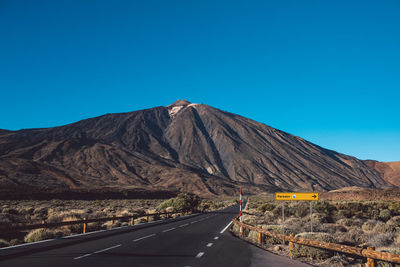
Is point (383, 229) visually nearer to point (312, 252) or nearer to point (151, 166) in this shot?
point (312, 252)

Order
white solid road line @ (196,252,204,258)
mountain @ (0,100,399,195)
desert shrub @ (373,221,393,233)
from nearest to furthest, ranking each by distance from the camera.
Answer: white solid road line @ (196,252,204,258), desert shrub @ (373,221,393,233), mountain @ (0,100,399,195)

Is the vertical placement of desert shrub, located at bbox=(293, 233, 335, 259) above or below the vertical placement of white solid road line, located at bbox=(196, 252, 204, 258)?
above

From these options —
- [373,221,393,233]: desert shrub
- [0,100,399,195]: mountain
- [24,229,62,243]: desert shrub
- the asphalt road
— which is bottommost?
[24,229,62,243]: desert shrub

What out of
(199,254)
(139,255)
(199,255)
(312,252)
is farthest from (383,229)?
(139,255)

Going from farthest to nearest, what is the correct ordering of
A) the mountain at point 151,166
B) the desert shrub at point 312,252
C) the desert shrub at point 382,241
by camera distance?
1. the mountain at point 151,166
2. the desert shrub at point 382,241
3. the desert shrub at point 312,252

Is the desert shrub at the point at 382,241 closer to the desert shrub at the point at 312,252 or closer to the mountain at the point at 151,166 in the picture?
the desert shrub at the point at 312,252

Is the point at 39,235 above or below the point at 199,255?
below

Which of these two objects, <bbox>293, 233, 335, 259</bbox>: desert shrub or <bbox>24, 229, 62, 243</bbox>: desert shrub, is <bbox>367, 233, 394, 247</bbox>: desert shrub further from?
<bbox>24, 229, 62, 243</bbox>: desert shrub

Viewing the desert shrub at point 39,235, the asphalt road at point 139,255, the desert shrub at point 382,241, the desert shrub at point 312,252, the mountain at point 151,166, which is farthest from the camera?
the mountain at point 151,166

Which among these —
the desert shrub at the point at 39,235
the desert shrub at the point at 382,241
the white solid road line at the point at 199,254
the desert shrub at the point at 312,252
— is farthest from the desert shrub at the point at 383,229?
the desert shrub at the point at 39,235

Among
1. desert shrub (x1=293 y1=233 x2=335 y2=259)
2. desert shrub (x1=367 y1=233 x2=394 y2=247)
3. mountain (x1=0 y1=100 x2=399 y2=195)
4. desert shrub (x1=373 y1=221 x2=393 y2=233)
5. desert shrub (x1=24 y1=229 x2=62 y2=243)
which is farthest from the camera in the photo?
mountain (x1=0 y1=100 x2=399 y2=195)

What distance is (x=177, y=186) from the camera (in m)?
125

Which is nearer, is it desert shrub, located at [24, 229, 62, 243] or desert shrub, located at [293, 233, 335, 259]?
desert shrub, located at [293, 233, 335, 259]

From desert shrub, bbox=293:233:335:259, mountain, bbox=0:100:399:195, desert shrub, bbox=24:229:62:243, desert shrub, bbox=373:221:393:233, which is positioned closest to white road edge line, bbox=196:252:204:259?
desert shrub, bbox=293:233:335:259
